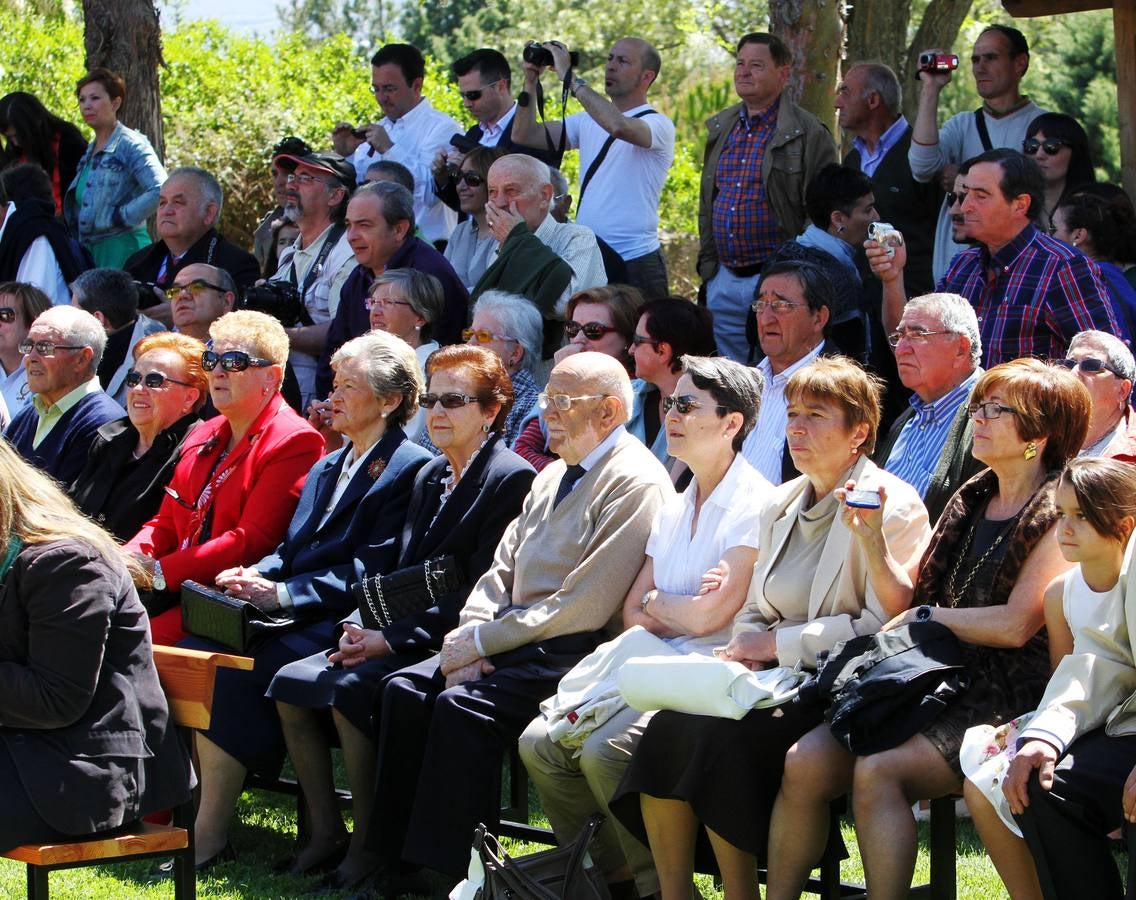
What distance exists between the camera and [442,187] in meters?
9.33

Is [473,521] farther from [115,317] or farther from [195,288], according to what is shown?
[115,317]

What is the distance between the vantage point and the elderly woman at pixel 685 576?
4.88 meters

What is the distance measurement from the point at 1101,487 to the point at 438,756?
7.57 feet

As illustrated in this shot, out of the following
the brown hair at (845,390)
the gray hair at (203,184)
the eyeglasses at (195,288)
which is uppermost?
the gray hair at (203,184)

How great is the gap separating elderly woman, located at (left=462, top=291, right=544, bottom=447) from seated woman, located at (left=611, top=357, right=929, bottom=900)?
2.36 metres

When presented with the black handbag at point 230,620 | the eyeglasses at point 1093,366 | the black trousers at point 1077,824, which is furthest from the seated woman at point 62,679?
the eyeglasses at point 1093,366

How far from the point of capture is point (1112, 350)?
5.30 m

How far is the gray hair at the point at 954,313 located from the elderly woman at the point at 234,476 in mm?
2592

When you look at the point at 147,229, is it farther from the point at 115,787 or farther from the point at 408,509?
the point at 115,787

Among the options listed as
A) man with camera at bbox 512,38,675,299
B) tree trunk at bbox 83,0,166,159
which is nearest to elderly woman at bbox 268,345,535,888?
Result: man with camera at bbox 512,38,675,299

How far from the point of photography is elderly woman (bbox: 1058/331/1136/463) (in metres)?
5.27

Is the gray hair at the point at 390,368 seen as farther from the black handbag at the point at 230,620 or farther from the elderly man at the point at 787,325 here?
the elderly man at the point at 787,325

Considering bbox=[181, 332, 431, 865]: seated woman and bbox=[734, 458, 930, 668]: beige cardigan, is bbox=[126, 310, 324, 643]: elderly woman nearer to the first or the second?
bbox=[181, 332, 431, 865]: seated woman

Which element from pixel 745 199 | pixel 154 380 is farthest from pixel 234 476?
pixel 745 199
